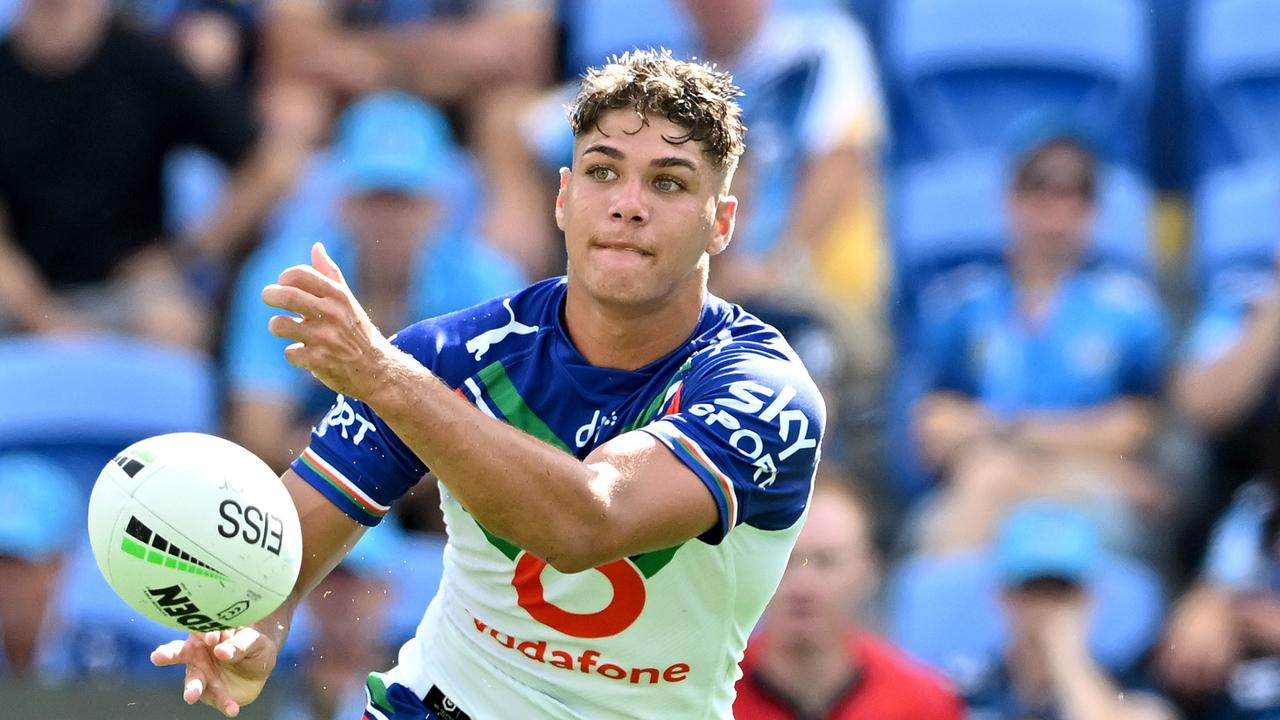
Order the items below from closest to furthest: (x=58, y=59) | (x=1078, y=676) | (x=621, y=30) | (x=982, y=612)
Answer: (x=1078, y=676) → (x=982, y=612) → (x=58, y=59) → (x=621, y=30)

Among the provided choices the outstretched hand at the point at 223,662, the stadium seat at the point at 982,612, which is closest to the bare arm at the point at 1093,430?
the stadium seat at the point at 982,612

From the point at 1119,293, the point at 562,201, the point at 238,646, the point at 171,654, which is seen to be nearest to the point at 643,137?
the point at 562,201

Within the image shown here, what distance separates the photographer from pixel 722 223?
16.2ft

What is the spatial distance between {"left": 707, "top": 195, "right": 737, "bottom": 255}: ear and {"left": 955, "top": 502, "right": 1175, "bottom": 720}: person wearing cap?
3.79 metres

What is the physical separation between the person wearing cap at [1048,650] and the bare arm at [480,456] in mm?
4319

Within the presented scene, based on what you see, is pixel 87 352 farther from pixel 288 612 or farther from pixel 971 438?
pixel 288 612

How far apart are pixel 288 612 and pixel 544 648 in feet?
2.17

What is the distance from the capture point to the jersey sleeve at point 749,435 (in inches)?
173

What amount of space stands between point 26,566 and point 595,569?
4679 mm

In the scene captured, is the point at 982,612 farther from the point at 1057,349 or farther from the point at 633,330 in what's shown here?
the point at 633,330

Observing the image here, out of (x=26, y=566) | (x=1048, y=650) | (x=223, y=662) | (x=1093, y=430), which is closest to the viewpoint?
(x=223, y=662)

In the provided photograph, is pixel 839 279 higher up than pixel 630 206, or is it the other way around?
pixel 630 206

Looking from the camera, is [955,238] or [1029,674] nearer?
[1029,674]

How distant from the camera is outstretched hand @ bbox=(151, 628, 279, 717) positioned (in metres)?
4.42
